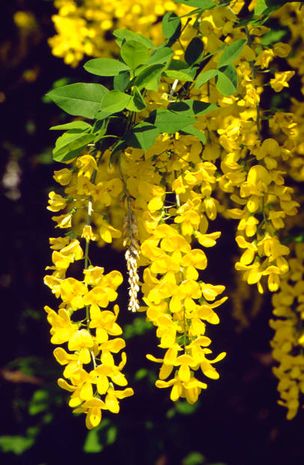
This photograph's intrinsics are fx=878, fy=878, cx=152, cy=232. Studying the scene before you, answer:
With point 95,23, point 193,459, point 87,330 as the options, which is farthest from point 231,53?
point 193,459

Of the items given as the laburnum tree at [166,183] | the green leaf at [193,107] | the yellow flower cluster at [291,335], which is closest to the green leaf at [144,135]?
the laburnum tree at [166,183]

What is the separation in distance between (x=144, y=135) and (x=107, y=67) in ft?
0.64

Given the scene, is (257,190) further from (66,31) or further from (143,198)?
(66,31)

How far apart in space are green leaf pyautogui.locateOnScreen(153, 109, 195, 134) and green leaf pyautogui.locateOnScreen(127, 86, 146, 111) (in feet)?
0.17

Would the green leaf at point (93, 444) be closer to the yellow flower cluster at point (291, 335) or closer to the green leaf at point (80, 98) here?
the yellow flower cluster at point (291, 335)

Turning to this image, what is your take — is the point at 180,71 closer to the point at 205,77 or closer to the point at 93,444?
the point at 205,77

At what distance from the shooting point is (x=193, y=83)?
1.97 meters

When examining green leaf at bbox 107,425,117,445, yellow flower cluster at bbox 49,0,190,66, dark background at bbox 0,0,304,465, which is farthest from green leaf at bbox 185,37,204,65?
green leaf at bbox 107,425,117,445

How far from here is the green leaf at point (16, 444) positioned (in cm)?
371

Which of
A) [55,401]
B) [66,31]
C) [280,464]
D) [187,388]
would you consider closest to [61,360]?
[187,388]

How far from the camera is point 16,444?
374cm

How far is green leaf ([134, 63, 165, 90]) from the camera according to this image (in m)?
1.77

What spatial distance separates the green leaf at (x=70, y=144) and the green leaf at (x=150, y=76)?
151 mm

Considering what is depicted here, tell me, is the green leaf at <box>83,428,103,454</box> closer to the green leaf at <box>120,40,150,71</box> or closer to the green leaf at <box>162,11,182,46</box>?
the green leaf at <box>162,11,182,46</box>
